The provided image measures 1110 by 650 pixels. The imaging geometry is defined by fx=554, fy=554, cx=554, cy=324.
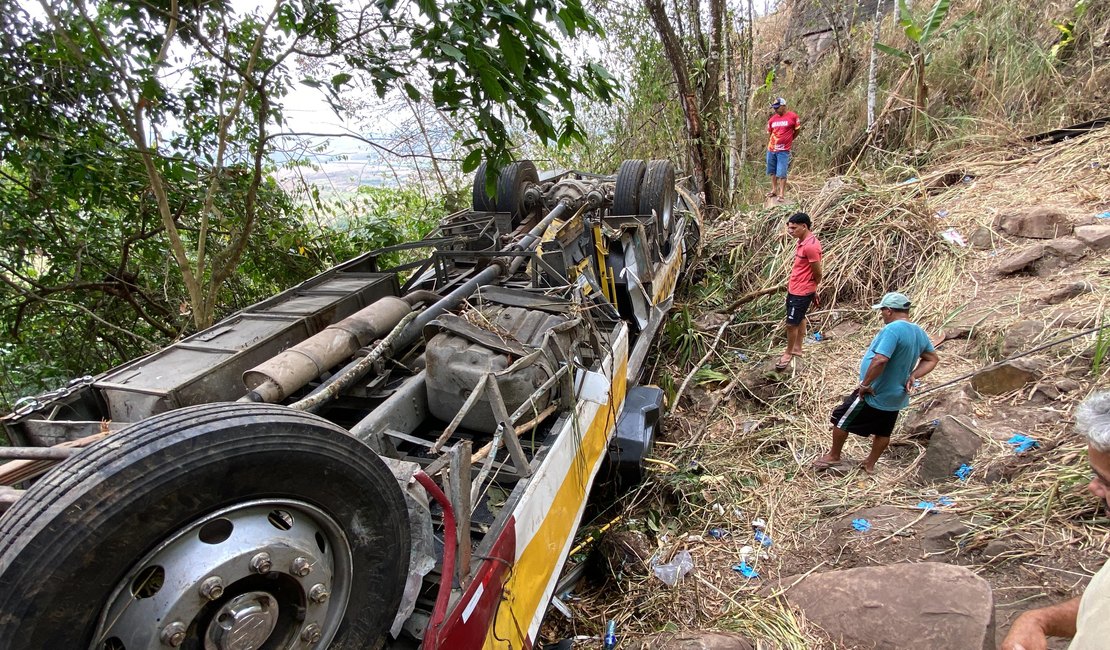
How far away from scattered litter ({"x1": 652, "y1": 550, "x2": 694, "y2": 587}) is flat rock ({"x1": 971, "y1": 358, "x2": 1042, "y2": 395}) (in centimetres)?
246

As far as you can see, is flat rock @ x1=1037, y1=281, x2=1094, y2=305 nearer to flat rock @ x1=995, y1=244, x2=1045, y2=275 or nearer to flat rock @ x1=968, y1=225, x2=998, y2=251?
flat rock @ x1=995, y1=244, x2=1045, y2=275

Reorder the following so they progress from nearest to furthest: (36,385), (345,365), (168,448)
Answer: (168,448)
(345,365)
(36,385)

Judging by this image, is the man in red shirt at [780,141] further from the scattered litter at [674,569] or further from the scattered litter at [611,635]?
the scattered litter at [611,635]

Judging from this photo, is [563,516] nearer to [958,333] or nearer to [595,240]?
[595,240]

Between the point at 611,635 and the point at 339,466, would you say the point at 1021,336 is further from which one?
the point at 339,466

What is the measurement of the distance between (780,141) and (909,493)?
641 cm

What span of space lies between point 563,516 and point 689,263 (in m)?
5.19

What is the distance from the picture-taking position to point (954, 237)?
5699mm

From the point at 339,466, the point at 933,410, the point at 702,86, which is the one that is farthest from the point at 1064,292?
the point at 339,466

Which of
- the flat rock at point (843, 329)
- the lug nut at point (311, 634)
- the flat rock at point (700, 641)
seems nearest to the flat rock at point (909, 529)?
the flat rock at point (700, 641)

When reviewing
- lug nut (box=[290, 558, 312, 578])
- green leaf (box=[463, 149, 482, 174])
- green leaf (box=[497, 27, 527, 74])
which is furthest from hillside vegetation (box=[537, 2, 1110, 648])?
green leaf (box=[497, 27, 527, 74])

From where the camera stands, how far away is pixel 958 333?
15.1ft

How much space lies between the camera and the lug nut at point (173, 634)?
4.14ft

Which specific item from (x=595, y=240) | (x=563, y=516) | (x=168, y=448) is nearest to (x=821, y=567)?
(x=563, y=516)
